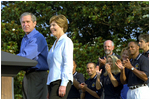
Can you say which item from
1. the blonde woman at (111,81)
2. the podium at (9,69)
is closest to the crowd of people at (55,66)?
the blonde woman at (111,81)

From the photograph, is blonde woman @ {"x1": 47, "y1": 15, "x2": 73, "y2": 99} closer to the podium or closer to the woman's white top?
the woman's white top

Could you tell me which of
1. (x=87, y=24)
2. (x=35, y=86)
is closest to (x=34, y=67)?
(x=35, y=86)

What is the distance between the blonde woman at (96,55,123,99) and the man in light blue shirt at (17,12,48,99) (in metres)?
2.07

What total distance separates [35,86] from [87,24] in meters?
8.99

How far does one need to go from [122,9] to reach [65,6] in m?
2.78

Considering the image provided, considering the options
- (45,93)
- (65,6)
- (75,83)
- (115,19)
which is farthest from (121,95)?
(65,6)

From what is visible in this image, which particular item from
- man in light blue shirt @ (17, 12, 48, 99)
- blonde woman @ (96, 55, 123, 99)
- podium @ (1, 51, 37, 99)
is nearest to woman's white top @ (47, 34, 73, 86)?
man in light blue shirt @ (17, 12, 48, 99)

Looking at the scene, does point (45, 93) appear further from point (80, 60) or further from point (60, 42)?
point (80, 60)

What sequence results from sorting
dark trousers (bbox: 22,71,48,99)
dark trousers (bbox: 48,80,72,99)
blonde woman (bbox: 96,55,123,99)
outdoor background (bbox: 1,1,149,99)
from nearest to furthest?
dark trousers (bbox: 48,80,72,99) < dark trousers (bbox: 22,71,48,99) < blonde woman (bbox: 96,55,123,99) < outdoor background (bbox: 1,1,149,99)

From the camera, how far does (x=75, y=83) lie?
6.04m

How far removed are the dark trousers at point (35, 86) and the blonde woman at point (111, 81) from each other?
6.84 feet

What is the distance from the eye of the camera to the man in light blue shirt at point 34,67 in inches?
132

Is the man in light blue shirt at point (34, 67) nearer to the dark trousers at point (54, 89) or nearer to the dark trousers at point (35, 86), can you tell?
the dark trousers at point (35, 86)

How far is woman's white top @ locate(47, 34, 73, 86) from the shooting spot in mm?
3061
